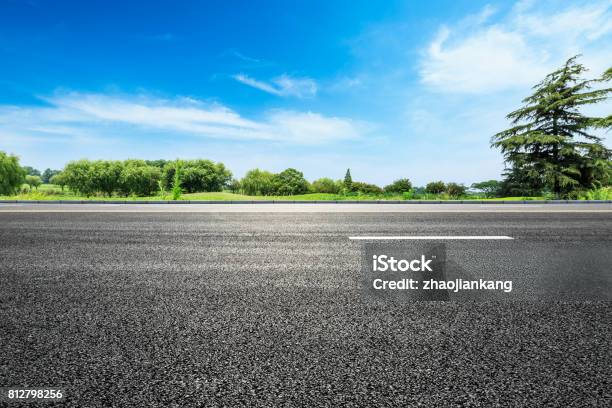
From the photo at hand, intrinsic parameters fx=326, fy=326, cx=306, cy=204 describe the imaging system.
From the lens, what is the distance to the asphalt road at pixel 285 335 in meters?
1.61

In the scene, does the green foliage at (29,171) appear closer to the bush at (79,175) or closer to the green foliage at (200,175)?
the bush at (79,175)

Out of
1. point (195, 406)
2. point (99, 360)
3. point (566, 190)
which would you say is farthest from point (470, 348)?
point (566, 190)

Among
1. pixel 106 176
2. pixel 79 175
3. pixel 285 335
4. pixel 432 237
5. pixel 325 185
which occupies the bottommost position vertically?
pixel 285 335

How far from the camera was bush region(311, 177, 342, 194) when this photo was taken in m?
49.6

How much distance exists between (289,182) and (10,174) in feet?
173

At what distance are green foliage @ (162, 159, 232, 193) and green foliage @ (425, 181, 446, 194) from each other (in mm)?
69462

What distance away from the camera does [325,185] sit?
2073 inches

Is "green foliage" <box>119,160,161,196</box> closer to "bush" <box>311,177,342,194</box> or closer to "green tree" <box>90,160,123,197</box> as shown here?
"green tree" <box>90,160,123,197</box>

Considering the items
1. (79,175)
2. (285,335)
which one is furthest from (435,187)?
(79,175)

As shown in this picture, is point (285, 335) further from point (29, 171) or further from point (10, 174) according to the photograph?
point (29, 171)

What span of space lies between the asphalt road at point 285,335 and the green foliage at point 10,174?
7378cm

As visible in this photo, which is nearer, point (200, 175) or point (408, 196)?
point (408, 196)

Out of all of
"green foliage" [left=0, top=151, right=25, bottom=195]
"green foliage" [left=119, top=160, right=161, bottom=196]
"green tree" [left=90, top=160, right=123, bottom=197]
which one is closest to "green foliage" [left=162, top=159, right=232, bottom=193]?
"green foliage" [left=119, top=160, right=161, bottom=196]

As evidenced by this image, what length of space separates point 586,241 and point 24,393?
7287 millimetres
